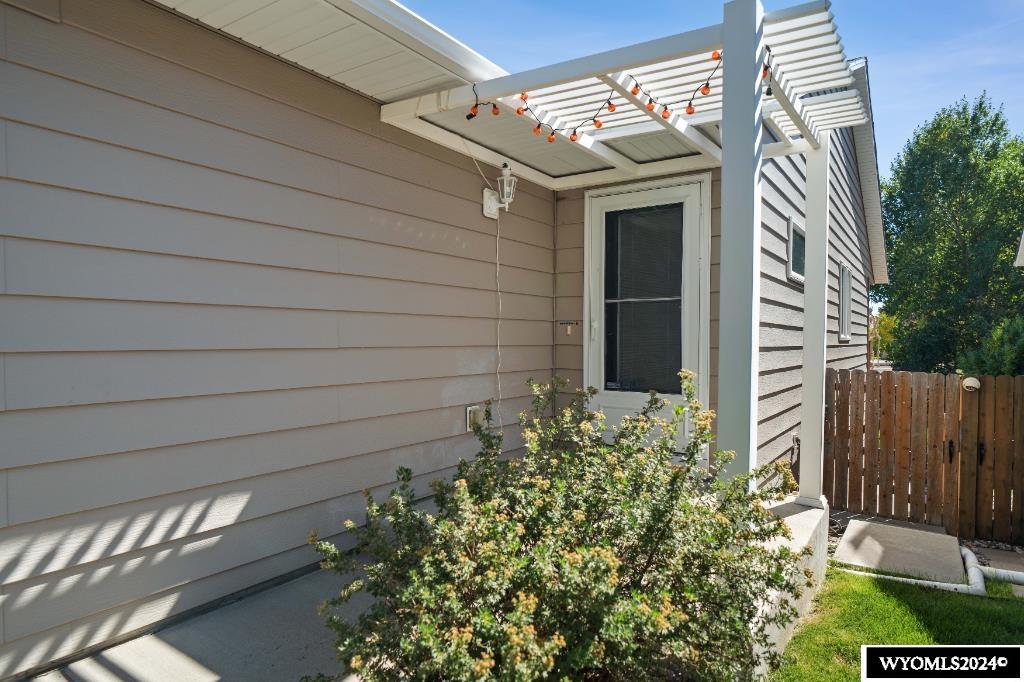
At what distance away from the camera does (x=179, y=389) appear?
8.40 feet

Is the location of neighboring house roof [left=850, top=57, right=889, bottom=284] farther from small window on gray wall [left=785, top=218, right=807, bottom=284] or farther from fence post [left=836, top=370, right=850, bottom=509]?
fence post [left=836, top=370, right=850, bottom=509]

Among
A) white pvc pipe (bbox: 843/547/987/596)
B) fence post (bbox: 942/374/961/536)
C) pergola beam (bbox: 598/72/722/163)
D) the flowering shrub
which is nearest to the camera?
the flowering shrub

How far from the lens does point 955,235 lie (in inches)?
654

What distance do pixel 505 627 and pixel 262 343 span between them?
75.0 inches

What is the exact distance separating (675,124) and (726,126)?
113 centimetres

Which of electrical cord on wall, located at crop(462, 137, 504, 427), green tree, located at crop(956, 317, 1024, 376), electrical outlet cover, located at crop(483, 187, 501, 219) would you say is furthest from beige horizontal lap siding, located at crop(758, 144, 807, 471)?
green tree, located at crop(956, 317, 1024, 376)

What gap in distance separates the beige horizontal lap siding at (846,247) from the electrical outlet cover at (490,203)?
370cm

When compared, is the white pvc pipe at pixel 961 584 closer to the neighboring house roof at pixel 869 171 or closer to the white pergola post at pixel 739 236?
the white pergola post at pixel 739 236

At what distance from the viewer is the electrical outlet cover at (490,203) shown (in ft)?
14.1

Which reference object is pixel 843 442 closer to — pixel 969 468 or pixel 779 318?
pixel 969 468

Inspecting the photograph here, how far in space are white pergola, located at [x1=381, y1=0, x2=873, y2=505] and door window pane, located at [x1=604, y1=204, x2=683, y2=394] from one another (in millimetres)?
406

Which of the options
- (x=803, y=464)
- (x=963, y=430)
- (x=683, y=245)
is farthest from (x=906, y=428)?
(x=683, y=245)

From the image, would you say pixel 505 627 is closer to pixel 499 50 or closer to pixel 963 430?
A: pixel 499 50

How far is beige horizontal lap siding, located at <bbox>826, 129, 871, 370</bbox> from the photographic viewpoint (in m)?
7.17
